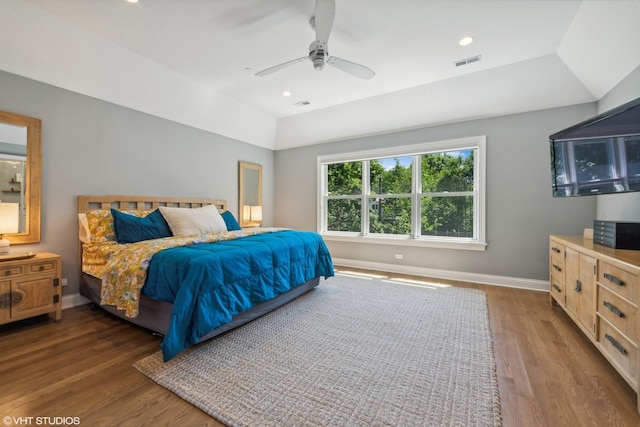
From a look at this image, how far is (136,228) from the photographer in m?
2.86

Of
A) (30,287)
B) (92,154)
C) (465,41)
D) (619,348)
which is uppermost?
(465,41)

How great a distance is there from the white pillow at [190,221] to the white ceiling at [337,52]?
146 centimetres

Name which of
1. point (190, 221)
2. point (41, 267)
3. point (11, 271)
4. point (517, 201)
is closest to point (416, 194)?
point (517, 201)

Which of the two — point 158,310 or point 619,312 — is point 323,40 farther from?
point 619,312

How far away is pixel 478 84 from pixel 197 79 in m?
3.64

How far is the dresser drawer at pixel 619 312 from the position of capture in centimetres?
152

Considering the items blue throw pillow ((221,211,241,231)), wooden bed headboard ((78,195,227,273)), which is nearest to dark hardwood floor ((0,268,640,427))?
wooden bed headboard ((78,195,227,273))

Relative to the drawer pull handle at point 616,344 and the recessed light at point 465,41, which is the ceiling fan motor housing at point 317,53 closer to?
the recessed light at point 465,41

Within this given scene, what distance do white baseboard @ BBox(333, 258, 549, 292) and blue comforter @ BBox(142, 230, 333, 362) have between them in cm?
223

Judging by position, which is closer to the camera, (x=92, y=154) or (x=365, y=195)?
(x=92, y=154)

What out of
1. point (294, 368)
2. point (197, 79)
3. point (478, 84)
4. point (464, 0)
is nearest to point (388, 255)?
point (478, 84)

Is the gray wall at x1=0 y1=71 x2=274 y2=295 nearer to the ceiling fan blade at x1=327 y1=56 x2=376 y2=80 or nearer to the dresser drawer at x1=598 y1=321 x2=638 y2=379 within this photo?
the ceiling fan blade at x1=327 y1=56 x2=376 y2=80

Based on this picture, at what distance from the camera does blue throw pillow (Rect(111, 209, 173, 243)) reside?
9.16ft

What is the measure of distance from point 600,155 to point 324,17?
254 centimetres
